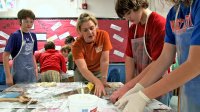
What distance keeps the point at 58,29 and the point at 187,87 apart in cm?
355

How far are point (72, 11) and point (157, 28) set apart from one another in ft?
9.61

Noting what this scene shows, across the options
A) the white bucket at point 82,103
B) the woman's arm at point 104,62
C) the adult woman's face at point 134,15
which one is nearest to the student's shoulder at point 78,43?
the woman's arm at point 104,62

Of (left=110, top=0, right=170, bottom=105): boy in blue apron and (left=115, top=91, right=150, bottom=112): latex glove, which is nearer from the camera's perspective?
(left=115, top=91, right=150, bottom=112): latex glove

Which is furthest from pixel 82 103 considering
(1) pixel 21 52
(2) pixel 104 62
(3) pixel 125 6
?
(1) pixel 21 52

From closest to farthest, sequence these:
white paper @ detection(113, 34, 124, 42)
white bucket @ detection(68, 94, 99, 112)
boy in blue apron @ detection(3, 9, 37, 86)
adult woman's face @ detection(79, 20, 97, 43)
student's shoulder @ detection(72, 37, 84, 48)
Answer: white bucket @ detection(68, 94, 99, 112) → adult woman's face @ detection(79, 20, 97, 43) → student's shoulder @ detection(72, 37, 84, 48) → boy in blue apron @ detection(3, 9, 37, 86) → white paper @ detection(113, 34, 124, 42)

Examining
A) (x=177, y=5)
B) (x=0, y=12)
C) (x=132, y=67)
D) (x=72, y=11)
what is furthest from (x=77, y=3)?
(x=177, y=5)

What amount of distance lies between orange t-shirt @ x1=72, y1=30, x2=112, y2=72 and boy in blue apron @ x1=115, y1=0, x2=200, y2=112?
1047 mm

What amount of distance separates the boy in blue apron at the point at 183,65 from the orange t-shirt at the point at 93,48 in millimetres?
1047

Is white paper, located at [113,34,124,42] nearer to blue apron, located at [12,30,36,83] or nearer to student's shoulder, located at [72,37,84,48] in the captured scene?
blue apron, located at [12,30,36,83]

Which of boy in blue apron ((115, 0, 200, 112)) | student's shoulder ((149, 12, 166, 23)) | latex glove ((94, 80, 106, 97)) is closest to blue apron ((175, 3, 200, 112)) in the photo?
boy in blue apron ((115, 0, 200, 112))

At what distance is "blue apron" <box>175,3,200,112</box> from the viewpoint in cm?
101

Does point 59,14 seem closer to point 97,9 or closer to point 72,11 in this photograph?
point 72,11

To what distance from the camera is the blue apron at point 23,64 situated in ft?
8.66

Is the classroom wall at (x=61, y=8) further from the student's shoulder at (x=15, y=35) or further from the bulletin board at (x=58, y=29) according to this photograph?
the student's shoulder at (x=15, y=35)
